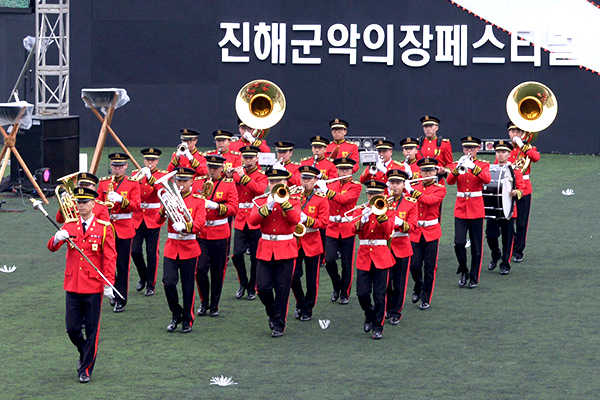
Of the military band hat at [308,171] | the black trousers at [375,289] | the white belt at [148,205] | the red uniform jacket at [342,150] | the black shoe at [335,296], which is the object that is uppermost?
the red uniform jacket at [342,150]

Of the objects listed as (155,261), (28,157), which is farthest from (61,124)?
(155,261)

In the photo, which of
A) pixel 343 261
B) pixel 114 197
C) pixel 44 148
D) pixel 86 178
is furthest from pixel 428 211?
pixel 44 148

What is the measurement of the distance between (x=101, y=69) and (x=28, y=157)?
7.53 meters

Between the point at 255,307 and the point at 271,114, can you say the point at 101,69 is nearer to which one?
the point at 271,114

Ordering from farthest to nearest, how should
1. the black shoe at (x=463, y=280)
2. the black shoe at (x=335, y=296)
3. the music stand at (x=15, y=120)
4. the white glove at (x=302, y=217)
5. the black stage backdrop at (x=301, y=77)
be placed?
1. the black stage backdrop at (x=301, y=77)
2. the music stand at (x=15, y=120)
3. the black shoe at (x=463, y=280)
4. the black shoe at (x=335, y=296)
5. the white glove at (x=302, y=217)

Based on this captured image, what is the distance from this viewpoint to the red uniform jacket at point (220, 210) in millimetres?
11547

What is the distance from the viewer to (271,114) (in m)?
16.8

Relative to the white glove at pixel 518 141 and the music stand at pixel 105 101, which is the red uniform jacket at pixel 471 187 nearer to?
the white glove at pixel 518 141

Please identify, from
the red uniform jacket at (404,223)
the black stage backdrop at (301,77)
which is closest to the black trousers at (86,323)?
the red uniform jacket at (404,223)

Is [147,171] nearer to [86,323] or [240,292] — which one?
[240,292]

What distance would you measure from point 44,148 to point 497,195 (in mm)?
10173

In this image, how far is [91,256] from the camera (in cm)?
938

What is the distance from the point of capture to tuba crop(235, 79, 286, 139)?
53.9ft

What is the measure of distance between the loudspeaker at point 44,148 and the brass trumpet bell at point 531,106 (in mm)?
9060
